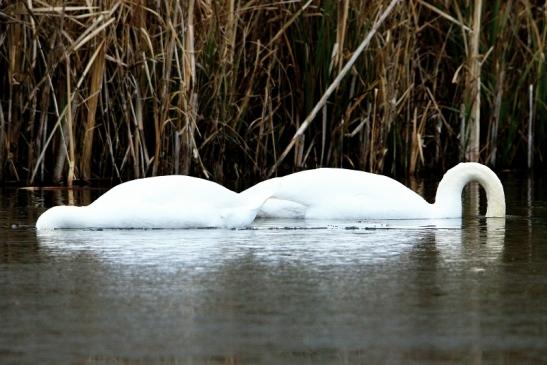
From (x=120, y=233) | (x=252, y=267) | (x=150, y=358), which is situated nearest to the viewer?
(x=150, y=358)

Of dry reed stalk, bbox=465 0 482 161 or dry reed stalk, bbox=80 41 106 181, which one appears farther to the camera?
dry reed stalk, bbox=465 0 482 161

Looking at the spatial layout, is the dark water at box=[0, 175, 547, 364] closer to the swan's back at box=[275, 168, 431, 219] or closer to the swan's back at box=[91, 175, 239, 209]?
the swan's back at box=[91, 175, 239, 209]

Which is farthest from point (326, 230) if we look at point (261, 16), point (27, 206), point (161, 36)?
point (261, 16)

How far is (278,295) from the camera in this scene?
5.27 meters

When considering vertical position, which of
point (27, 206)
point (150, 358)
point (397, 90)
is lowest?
point (150, 358)

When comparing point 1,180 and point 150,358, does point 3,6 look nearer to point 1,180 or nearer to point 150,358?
point 1,180

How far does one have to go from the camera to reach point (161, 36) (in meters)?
10.1

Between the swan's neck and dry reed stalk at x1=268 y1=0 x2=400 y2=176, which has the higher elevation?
dry reed stalk at x1=268 y1=0 x2=400 y2=176

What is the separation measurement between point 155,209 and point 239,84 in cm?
380

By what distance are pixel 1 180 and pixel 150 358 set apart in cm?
664

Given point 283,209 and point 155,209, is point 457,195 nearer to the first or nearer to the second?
point 283,209

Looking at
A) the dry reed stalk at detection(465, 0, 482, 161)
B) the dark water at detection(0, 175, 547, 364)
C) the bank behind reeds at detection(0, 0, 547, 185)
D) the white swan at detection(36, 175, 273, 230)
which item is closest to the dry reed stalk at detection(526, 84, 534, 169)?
the bank behind reeds at detection(0, 0, 547, 185)

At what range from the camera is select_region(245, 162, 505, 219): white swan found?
806 centimetres

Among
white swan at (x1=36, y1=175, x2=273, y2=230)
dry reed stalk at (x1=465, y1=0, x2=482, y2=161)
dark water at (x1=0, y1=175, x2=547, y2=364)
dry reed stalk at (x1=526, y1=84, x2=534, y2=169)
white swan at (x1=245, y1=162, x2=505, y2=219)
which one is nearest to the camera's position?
dark water at (x1=0, y1=175, x2=547, y2=364)
